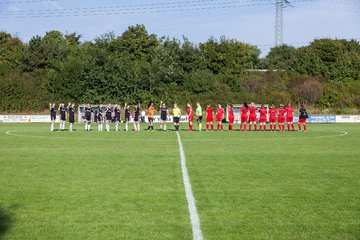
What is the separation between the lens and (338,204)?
879cm

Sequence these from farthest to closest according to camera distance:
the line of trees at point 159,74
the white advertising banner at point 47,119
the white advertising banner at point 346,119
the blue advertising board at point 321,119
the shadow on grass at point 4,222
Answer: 1. the line of trees at point 159,74
2. the white advertising banner at point 346,119
3. the blue advertising board at point 321,119
4. the white advertising banner at point 47,119
5. the shadow on grass at point 4,222

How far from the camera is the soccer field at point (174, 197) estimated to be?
7031mm

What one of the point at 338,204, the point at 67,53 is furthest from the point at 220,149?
Answer: the point at 67,53

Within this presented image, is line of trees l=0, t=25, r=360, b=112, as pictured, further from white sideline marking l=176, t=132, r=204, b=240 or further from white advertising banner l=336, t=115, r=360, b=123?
white sideline marking l=176, t=132, r=204, b=240

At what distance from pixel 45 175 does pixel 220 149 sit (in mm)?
8904

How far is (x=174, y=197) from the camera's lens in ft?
30.5

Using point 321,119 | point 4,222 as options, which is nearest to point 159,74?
point 321,119

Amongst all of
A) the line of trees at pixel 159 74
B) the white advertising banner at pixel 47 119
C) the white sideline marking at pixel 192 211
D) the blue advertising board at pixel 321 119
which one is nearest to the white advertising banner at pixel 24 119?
the white advertising banner at pixel 47 119

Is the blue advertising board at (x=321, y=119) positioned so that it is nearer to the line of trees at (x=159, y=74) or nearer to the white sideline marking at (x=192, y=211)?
the line of trees at (x=159, y=74)

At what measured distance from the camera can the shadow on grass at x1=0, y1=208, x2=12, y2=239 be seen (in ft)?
22.7

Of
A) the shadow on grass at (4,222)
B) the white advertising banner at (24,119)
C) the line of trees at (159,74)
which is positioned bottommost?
the shadow on grass at (4,222)

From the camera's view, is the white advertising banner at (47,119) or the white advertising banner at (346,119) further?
the white advertising banner at (346,119)

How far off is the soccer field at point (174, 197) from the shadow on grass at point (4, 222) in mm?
12

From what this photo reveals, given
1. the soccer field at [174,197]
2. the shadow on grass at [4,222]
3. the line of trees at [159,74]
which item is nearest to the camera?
the shadow on grass at [4,222]
